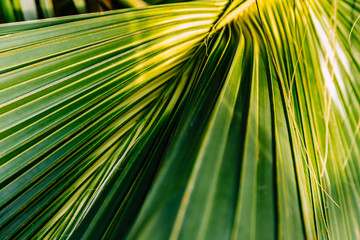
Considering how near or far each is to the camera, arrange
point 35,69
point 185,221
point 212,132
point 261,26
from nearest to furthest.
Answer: point 185,221 → point 212,132 → point 35,69 → point 261,26

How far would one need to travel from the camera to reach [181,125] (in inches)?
20.4

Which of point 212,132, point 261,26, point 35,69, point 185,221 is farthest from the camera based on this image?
point 261,26

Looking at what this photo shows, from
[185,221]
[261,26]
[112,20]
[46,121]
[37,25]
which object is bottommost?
[185,221]

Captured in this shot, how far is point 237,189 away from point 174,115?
285 millimetres

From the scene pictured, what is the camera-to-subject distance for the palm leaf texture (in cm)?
40

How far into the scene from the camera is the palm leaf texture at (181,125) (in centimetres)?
40

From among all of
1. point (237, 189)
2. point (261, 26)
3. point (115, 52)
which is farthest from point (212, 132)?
point (261, 26)

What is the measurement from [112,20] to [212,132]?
0.44m

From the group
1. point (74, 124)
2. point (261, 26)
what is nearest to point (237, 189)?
point (74, 124)

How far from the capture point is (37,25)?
61 cm

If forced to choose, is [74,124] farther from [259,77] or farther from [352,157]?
[352,157]

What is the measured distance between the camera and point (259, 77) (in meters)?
0.61

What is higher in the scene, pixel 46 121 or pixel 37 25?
pixel 37 25

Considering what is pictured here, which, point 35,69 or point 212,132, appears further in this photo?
point 35,69
